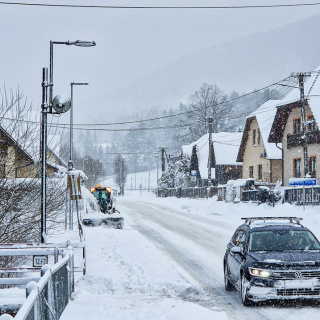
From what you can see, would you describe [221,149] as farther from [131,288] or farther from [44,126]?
[131,288]

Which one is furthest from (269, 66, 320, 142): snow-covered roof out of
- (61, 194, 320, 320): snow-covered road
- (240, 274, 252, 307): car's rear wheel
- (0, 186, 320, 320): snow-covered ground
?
(240, 274, 252, 307): car's rear wheel

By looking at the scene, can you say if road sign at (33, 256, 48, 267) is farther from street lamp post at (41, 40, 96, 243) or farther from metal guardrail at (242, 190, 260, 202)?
metal guardrail at (242, 190, 260, 202)

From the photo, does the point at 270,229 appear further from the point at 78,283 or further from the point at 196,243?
the point at 196,243

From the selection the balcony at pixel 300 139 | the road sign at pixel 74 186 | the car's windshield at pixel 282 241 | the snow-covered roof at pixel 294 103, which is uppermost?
the snow-covered roof at pixel 294 103

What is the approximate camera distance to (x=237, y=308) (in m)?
9.59

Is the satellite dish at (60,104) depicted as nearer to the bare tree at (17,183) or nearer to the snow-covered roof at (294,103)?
the bare tree at (17,183)

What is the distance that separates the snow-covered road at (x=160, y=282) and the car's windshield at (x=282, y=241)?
45.3 inches

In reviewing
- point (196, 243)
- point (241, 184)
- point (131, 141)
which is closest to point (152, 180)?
point (131, 141)

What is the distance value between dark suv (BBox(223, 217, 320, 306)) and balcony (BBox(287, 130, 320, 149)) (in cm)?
2585

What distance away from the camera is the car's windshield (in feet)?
34.0

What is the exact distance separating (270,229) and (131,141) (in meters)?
177

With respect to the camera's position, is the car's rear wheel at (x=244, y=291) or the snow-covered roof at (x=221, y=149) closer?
the car's rear wheel at (x=244, y=291)

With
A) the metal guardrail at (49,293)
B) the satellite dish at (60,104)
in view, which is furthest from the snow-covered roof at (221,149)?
the metal guardrail at (49,293)

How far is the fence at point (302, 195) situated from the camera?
2898cm
